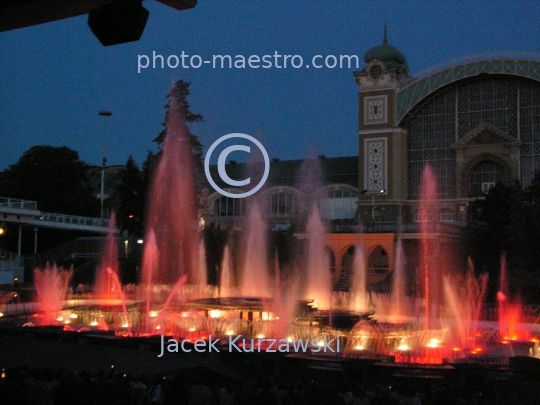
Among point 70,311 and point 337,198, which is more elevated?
point 337,198

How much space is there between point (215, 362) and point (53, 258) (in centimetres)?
2928

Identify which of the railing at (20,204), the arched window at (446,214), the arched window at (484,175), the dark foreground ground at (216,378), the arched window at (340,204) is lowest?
the dark foreground ground at (216,378)

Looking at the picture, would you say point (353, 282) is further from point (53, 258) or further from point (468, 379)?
point (468, 379)

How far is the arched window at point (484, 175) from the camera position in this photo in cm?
4356

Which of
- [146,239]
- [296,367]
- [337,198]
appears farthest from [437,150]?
[296,367]

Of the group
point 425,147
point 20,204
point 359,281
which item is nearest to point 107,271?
point 20,204

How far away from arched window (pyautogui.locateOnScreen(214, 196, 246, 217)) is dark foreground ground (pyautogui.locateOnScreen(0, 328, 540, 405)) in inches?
1469

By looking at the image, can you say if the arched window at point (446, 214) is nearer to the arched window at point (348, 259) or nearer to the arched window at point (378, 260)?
the arched window at point (378, 260)

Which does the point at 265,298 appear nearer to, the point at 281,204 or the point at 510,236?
the point at 510,236

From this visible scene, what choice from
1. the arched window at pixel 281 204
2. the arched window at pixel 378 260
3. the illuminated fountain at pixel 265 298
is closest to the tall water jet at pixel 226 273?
the illuminated fountain at pixel 265 298

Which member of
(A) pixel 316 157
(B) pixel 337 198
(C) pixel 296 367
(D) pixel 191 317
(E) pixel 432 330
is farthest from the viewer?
(A) pixel 316 157

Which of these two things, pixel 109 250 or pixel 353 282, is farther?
pixel 109 250

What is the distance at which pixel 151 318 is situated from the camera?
18.5 metres

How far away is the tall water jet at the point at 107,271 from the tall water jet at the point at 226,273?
4.36 m
